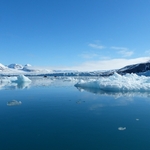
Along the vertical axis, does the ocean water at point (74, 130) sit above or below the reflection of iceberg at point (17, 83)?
below

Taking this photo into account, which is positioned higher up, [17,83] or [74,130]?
[17,83]

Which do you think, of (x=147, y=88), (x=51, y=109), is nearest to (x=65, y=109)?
(x=51, y=109)

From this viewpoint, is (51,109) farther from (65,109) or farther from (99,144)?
(99,144)

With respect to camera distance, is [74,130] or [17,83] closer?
[74,130]

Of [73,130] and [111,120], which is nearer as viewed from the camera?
[73,130]

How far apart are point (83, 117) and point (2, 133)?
304cm

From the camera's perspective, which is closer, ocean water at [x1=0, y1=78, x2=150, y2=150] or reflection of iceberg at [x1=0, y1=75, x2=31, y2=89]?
ocean water at [x1=0, y1=78, x2=150, y2=150]

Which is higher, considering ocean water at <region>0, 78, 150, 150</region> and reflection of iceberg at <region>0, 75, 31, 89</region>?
reflection of iceberg at <region>0, 75, 31, 89</region>

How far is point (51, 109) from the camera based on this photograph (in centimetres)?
810

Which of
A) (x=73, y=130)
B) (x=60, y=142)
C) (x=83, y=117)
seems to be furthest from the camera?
(x=83, y=117)

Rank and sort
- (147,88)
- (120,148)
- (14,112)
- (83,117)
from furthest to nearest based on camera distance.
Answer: (147,88), (14,112), (83,117), (120,148)

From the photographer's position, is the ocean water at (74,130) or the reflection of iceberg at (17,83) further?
the reflection of iceberg at (17,83)

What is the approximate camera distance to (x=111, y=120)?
6.40 m

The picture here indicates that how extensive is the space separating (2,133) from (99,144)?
2886 mm
